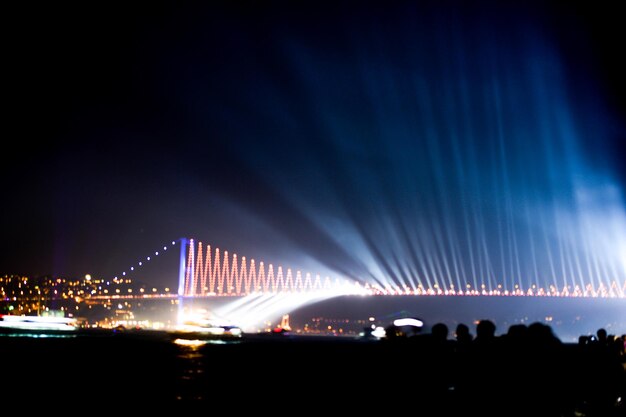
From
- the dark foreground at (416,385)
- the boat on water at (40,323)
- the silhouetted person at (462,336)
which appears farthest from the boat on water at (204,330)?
the silhouetted person at (462,336)

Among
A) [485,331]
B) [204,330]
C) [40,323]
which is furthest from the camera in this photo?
[40,323]

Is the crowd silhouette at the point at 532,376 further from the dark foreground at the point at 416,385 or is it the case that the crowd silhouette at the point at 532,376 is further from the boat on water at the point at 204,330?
the boat on water at the point at 204,330

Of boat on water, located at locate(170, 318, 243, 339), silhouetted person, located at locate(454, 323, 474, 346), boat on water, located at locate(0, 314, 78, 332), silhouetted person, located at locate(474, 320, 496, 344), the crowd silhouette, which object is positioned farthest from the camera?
boat on water, located at locate(0, 314, 78, 332)

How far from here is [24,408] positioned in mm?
11586

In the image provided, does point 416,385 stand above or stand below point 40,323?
below

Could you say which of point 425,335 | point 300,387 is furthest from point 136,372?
point 425,335

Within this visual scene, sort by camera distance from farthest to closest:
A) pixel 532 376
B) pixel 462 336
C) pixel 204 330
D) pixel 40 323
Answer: pixel 40 323 < pixel 204 330 < pixel 462 336 < pixel 532 376

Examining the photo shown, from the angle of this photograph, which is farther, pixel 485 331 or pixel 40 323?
pixel 40 323

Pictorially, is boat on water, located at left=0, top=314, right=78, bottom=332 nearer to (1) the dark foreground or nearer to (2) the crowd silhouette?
(1) the dark foreground

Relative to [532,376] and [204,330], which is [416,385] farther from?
[204,330]

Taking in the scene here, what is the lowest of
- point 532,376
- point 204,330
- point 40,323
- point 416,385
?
point 204,330

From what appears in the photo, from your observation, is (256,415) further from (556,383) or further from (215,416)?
(556,383)

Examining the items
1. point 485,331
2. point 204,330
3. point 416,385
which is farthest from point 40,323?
point 485,331

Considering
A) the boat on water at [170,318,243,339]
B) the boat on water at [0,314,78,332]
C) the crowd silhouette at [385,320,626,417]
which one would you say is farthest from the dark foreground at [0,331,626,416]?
the boat on water at [0,314,78,332]
